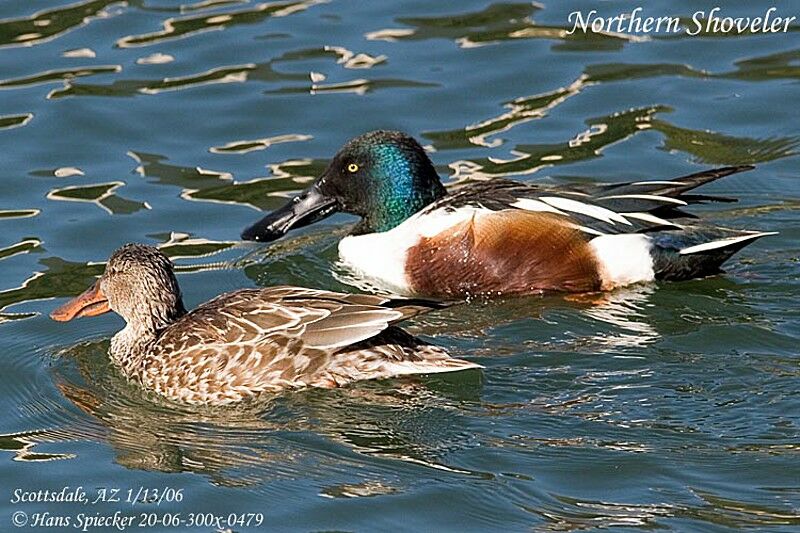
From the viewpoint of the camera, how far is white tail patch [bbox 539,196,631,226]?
10000 millimetres

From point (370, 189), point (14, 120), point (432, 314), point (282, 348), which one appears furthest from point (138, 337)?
point (14, 120)

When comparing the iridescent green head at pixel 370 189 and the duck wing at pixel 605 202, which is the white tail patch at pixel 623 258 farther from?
the iridescent green head at pixel 370 189

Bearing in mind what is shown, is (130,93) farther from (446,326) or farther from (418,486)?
(418,486)

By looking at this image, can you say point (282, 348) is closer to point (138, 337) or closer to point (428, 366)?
point (428, 366)

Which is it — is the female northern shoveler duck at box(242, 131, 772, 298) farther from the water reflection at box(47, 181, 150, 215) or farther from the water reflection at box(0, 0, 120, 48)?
the water reflection at box(0, 0, 120, 48)

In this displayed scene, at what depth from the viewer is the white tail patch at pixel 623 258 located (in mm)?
9992

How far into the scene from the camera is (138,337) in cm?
894

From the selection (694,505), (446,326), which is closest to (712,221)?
(446,326)

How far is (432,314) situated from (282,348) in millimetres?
1430

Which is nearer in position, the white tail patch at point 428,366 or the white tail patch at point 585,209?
the white tail patch at point 428,366

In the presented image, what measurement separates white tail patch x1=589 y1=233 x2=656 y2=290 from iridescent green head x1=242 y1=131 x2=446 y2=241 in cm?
113

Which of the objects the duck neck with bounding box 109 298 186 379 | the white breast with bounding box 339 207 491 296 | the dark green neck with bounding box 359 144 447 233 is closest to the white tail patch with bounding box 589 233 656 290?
the white breast with bounding box 339 207 491 296

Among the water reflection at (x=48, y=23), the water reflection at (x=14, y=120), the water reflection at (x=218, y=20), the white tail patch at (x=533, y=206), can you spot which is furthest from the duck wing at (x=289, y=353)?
the water reflection at (x=48, y=23)

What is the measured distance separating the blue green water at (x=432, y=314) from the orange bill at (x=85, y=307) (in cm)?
26
